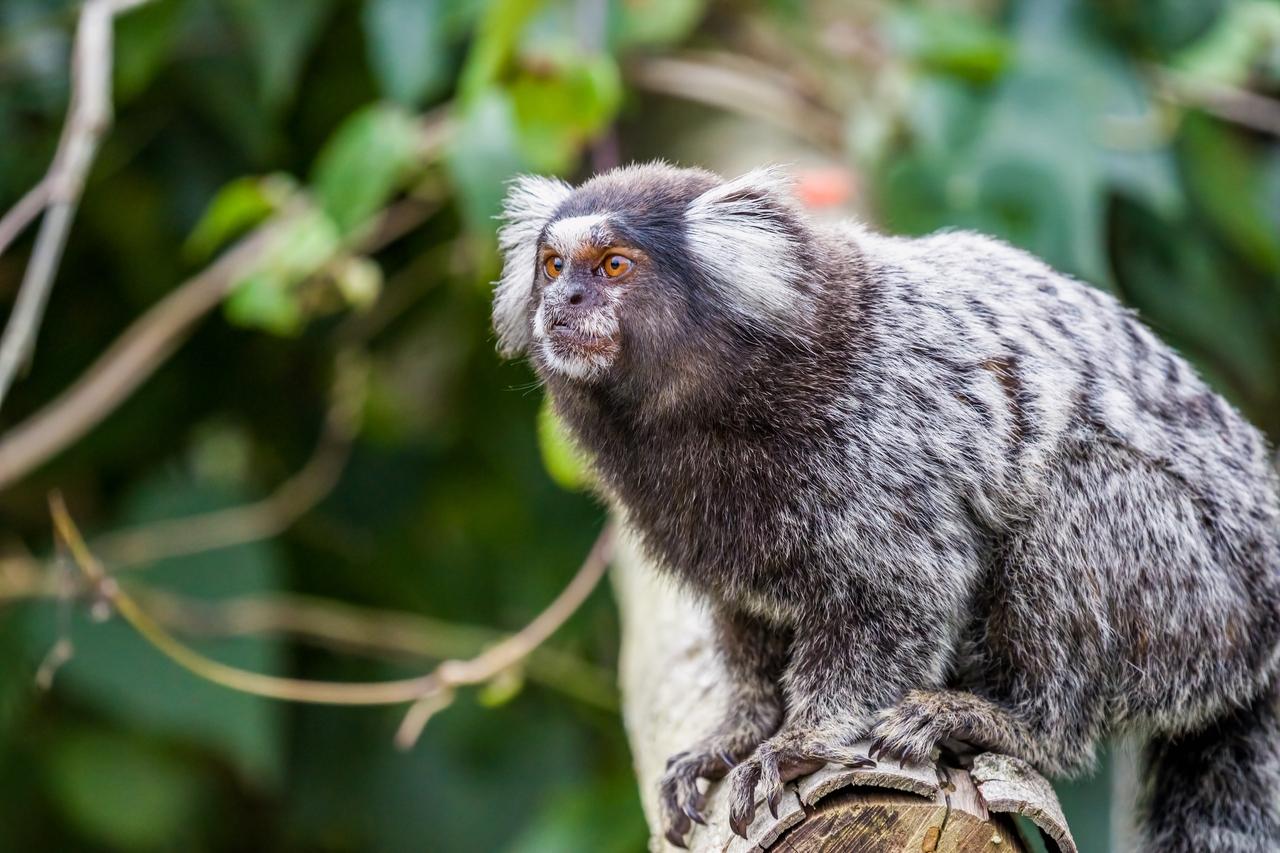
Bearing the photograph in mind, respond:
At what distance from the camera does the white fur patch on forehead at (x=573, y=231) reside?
2.24 meters

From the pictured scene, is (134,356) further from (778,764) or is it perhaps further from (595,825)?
(778,764)

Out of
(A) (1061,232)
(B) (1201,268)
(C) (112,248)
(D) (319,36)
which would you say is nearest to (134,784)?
(C) (112,248)

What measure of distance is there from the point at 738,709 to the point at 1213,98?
95.2 inches

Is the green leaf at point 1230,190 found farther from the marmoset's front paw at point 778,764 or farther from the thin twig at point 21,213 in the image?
the thin twig at point 21,213

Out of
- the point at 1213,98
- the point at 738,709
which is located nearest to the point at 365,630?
the point at 738,709

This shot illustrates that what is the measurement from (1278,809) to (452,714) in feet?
8.08

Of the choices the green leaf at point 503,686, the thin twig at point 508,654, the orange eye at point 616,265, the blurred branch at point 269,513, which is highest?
the orange eye at point 616,265

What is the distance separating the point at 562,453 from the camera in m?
2.92

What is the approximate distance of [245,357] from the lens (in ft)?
14.9

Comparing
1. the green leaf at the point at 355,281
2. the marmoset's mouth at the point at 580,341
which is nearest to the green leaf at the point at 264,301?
the green leaf at the point at 355,281

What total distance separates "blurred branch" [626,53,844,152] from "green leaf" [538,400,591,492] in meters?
1.18

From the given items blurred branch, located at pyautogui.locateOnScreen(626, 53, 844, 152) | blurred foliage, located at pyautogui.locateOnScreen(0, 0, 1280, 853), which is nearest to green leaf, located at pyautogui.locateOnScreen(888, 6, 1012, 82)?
blurred foliage, located at pyautogui.locateOnScreen(0, 0, 1280, 853)

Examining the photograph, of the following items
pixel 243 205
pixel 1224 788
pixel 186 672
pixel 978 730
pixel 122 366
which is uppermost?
pixel 243 205

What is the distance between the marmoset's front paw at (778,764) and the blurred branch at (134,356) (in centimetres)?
195
